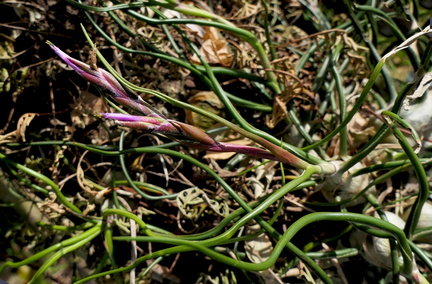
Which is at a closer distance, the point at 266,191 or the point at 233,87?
the point at 266,191

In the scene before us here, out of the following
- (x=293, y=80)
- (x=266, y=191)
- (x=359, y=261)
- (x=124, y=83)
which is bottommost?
(x=359, y=261)

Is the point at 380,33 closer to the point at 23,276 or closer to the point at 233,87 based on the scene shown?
the point at 233,87

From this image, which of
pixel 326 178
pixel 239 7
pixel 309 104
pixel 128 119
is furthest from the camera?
pixel 239 7

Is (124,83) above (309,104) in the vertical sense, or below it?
above

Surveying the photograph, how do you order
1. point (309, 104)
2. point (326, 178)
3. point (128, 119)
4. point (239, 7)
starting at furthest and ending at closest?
point (239, 7)
point (309, 104)
point (326, 178)
point (128, 119)

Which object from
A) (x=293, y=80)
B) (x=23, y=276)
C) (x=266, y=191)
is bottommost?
(x=23, y=276)

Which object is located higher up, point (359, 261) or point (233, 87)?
point (233, 87)

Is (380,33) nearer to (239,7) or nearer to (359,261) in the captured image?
(239,7)

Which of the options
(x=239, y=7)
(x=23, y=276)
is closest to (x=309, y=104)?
(x=239, y=7)

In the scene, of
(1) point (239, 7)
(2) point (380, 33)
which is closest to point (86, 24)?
(1) point (239, 7)
